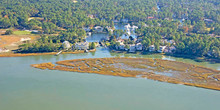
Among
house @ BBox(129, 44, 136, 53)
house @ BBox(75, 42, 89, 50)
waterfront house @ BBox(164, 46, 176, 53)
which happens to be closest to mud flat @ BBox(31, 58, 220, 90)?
house @ BBox(129, 44, 136, 53)

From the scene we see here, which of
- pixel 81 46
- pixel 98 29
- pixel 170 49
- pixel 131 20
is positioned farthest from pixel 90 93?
pixel 131 20

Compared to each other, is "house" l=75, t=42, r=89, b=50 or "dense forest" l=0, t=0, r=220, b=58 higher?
"dense forest" l=0, t=0, r=220, b=58

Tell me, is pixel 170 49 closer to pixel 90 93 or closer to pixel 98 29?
pixel 90 93

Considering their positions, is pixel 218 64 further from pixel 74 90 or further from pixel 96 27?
pixel 96 27

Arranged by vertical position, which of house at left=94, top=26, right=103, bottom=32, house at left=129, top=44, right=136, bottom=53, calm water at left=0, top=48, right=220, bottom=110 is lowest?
calm water at left=0, top=48, right=220, bottom=110

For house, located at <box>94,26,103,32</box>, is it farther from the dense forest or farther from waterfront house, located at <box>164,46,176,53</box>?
waterfront house, located at <box>164,46,176,53</box>

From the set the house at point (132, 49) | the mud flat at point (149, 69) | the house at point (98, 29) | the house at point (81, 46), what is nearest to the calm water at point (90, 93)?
the mud flat at point (149, 69)

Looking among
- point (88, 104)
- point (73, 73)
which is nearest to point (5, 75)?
point (73, 73)
